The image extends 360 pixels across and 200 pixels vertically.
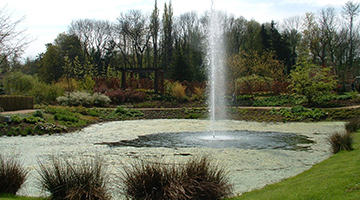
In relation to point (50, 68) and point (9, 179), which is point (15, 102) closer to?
point (9, 179)

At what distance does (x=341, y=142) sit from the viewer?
754cm

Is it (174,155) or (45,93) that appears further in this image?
(45,93)

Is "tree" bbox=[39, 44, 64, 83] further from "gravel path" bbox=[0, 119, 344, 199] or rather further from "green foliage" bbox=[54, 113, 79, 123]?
"gravel path" bbox=[0, 119, 344, 199]

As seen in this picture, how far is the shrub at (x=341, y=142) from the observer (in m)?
7.42

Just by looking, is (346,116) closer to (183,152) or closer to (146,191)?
(183,152)

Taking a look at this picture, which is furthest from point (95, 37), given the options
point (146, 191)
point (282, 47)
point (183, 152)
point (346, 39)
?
point (146, 191)

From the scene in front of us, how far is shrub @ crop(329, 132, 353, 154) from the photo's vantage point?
292 inches

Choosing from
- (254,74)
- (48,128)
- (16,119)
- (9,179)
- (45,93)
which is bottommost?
(48,128)

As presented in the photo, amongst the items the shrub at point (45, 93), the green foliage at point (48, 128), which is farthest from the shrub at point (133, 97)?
the green foliage at point (48, 128)

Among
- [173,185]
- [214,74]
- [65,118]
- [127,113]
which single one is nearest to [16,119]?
[65,118]

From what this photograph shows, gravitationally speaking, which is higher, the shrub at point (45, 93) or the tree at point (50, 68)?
the tree at point (50, 68)

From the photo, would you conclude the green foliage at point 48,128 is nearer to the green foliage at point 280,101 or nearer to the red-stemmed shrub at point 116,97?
the red-stemmed shrub at point 116,97

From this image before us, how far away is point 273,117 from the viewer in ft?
57.9

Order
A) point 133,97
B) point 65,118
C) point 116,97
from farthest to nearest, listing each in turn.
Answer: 1. point 133,97
2. point 116,97
3. point 65,118
